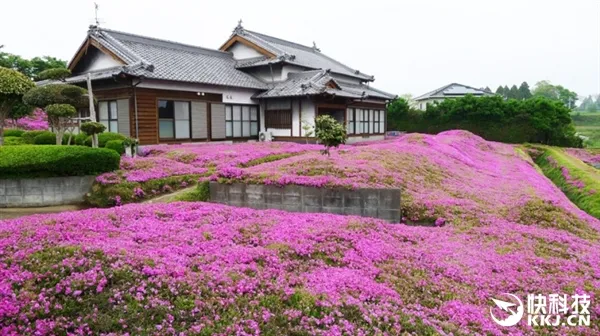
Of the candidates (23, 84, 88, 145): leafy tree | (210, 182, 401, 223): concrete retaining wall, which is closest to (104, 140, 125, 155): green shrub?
(23, 84, 88, 145): leafy tree

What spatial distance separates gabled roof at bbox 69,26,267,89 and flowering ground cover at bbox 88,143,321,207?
4.30 meters

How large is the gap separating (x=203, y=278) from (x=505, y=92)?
389ft

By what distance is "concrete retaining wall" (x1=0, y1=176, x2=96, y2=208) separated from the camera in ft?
40.4

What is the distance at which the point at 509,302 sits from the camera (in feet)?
18.9

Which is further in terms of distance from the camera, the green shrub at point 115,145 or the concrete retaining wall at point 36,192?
the green shrub at point 115,145

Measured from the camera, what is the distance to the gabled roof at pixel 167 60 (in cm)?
2159

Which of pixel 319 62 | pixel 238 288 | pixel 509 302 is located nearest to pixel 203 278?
pixel 238 288

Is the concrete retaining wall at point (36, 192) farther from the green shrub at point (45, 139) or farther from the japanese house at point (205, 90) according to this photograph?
the japanese house at point (205, 90)

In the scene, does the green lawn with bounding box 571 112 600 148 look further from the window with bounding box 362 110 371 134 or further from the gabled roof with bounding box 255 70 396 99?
the gabled roof with bounding box 255 70 396 99

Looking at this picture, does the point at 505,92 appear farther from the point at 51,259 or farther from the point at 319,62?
the point at 51,259

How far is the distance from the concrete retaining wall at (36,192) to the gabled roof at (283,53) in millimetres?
18547

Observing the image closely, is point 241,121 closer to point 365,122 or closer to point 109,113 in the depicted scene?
point 109,113

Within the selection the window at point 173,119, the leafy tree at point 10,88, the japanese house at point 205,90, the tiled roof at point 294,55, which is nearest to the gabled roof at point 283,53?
the tiled roof at point 294,55

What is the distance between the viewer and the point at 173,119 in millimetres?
22750
